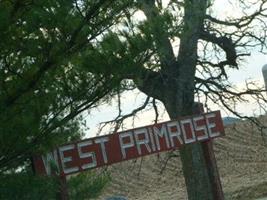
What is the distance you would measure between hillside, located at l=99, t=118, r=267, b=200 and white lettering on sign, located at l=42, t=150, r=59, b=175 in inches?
360

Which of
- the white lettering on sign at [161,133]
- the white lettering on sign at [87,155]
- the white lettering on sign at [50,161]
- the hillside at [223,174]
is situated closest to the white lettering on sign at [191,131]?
the white lettering on sign at [161,133]

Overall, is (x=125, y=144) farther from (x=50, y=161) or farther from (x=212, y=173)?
(x=212, y=173)

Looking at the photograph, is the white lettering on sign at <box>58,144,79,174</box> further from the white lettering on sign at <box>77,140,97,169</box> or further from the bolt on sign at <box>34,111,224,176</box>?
the white lettering on sign at <box>77,140,97,169</box>

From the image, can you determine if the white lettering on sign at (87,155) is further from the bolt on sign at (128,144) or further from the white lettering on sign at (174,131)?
the white lettering on sign at (174,131)

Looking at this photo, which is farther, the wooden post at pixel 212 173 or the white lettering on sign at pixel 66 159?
the wooden post at pixel 212 173

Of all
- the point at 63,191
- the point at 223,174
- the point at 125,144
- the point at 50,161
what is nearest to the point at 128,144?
the point at 125,144

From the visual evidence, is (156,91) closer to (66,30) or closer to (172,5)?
(172,5)

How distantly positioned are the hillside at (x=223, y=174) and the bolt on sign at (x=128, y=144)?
20.9 ft

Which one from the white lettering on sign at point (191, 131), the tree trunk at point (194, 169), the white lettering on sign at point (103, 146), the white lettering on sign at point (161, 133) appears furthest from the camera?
the tree trunk at point (194, 169)

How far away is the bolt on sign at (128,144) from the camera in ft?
28.6

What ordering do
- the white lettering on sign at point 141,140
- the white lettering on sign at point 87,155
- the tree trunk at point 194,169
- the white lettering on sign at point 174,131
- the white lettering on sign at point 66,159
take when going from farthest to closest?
the tree trunk at point 194,169, the white lettering on sign at point 174,131, the white lettering on sign at point 141,140, the white lettering on sign at point 87,155, the white lettering on sign at point 66,159

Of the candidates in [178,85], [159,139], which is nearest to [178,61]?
[178,85]

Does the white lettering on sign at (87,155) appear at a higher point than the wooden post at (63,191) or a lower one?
higher

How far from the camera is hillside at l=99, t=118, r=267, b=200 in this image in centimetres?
1855
